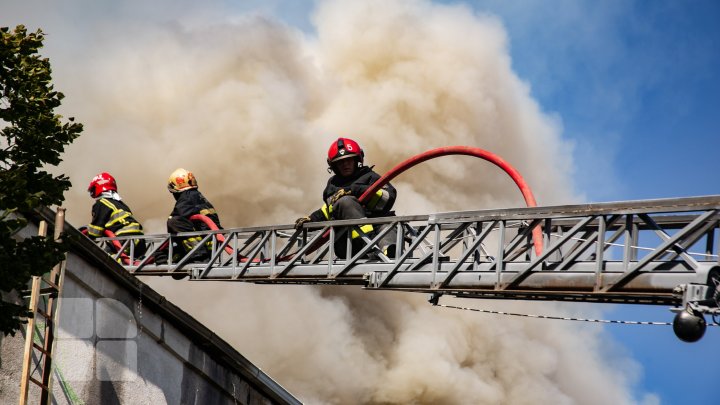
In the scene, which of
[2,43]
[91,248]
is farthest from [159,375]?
[2,43]

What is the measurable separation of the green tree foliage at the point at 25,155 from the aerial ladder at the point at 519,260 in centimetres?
395

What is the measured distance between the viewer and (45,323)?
35.6ft

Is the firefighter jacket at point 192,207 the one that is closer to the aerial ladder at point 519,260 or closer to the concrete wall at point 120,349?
the aerial ladder at point 519,260

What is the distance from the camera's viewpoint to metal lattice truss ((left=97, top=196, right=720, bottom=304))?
10.4 metres

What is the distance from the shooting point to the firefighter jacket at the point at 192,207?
1711 centimetres

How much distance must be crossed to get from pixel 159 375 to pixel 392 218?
2.78 m

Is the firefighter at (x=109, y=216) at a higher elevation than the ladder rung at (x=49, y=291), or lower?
higher

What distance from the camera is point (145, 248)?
18125mm

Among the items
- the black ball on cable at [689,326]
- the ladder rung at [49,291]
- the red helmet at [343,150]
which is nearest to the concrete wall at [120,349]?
the ladder rung at [49,291]

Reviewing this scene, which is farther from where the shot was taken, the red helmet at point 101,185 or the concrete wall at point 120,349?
the red helmet at point 101,185

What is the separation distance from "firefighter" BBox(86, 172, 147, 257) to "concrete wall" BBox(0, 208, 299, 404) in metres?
→ 5.47

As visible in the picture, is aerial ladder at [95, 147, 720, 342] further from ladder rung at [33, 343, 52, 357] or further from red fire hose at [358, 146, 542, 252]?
ladder rung at [33, 343, 52, 357]

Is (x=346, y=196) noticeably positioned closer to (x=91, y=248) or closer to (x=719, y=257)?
(x=91, y=248)

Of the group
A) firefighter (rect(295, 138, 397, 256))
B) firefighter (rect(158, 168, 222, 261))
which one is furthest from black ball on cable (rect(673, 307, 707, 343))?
firefighter (rect(158, 168, 222, 261))
